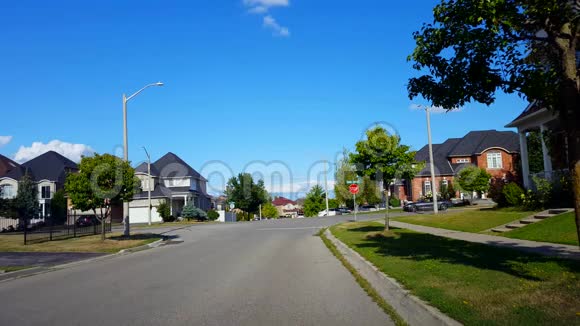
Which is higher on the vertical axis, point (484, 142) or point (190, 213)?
point (484, 142)

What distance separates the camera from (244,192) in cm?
7175

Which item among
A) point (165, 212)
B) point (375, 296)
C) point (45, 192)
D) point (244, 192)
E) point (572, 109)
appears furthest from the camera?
point (244, 192)

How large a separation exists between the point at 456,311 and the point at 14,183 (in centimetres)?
5912

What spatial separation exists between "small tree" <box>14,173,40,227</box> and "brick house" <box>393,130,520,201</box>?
43937 mm

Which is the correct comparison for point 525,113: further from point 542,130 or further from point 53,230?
point 53,230

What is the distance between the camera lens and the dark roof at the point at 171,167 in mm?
67125

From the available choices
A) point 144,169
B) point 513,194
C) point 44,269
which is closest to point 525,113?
point 513,194

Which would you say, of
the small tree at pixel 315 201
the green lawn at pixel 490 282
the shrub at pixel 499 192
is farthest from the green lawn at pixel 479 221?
the small tree at pixel 315 201

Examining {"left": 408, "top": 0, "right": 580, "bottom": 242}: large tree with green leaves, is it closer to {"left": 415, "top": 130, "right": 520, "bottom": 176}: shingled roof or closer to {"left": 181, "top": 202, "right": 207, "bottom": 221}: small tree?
{"left": 181, "top": 202, "right": 207, "bottom": 221}: small tree

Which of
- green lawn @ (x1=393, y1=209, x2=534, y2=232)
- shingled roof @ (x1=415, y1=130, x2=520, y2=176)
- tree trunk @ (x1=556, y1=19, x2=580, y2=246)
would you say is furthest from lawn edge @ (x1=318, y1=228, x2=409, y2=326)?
shingled roof @ (x1=415, y1=130, x2=520, y2=176)

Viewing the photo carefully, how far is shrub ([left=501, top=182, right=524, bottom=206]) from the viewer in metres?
25.8

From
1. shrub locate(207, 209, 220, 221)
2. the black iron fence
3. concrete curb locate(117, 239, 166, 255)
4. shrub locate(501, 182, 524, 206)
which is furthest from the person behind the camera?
shrub locate(207, 209, 220, 221)

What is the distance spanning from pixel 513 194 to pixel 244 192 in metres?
49.1

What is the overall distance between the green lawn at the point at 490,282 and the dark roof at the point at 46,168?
51717 millimetres
